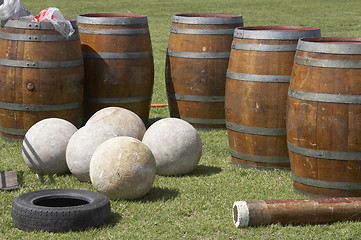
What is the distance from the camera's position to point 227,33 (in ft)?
35.0

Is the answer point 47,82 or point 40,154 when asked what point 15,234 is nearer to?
point 40,154

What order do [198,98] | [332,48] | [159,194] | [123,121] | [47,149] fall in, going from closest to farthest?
[332,48]
[159,194]
[47,149]
[123,121]
[198,98]

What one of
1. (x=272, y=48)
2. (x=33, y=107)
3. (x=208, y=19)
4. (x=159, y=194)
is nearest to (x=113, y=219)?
(x=159, y=194)

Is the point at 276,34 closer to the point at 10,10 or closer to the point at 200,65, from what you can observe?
the point at 200,65

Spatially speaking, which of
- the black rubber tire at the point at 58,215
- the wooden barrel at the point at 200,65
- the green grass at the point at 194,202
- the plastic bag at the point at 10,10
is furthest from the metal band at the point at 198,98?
the black rubber tire at the point at 58,215

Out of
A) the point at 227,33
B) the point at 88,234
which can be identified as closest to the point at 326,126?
the point at 88,234

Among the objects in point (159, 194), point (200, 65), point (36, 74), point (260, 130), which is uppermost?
point (36, 74)

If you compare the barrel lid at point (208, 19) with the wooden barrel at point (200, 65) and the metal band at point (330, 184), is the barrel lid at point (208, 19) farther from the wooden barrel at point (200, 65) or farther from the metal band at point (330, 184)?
the metal band at point (330, 184)

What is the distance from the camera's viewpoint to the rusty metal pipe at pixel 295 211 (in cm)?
644

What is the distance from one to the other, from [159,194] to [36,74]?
120 inches

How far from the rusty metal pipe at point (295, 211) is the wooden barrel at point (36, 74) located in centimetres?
408

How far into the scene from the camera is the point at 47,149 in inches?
324

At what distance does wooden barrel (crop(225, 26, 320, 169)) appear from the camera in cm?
836

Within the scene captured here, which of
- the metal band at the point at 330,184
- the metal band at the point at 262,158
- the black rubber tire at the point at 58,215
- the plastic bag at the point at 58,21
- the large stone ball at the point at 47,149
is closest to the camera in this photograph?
the black rubber tire at the point at 58,215
